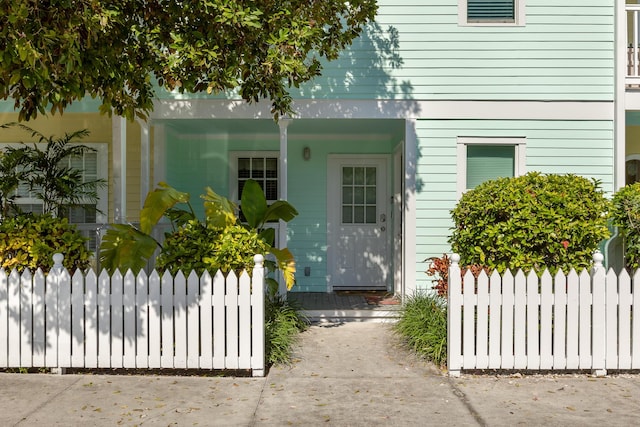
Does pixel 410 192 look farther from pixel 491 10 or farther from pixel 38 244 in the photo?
pixel 38 244

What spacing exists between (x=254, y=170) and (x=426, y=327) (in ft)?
17.4

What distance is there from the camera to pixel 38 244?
6137 millimetres

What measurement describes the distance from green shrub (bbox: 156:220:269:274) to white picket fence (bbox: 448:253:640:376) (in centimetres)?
225

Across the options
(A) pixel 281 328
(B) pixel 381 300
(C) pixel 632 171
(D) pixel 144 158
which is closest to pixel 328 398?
(A) pixel 281 328

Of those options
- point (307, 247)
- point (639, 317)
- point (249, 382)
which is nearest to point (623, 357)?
point (639, 317)

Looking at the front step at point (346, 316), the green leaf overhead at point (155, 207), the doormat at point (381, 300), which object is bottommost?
the front step at point (346, 316)

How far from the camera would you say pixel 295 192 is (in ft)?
35.6

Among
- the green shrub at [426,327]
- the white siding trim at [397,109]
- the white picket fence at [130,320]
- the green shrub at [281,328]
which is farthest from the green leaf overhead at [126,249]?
the green shrub at [426,327]

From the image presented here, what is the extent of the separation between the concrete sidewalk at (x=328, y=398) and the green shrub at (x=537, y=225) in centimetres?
152

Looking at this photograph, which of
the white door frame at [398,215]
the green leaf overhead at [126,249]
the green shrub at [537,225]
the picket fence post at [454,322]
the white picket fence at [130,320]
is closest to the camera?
the white picket fence at [130,320]

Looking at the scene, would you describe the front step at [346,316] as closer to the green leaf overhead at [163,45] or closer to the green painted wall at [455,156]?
the green painted wall at [455,156]

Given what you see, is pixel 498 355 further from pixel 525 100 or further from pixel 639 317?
pixel 525 100

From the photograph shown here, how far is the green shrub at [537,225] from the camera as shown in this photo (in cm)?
681

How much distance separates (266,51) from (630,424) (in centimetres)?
501
